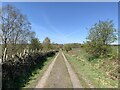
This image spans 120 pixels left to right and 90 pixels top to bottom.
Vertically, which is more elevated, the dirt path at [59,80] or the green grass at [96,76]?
the dirt path at [59,80]

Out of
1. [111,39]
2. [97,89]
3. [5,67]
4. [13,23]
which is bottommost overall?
[97,89]

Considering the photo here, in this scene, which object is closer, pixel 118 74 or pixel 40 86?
pixel 40 86

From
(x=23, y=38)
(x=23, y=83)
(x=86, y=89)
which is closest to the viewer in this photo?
(x=86, y=89)

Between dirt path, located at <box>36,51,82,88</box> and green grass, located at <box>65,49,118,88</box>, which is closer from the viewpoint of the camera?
dirt path, located at <box>36,51,82,88</box>

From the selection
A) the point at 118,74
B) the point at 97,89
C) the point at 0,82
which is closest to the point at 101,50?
the point at 118,74

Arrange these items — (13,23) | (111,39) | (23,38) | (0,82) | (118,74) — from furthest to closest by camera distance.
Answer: (23,38) → (13,23) → (111,39) → (118,74) → (0,82)

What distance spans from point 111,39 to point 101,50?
100 inches

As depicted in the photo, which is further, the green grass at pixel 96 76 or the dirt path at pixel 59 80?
the green grass at pixel 96 76

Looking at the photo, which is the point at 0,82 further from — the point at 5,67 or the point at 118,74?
the point at 118,74

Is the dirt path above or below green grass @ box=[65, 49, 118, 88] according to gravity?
above

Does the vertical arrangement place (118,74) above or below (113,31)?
below

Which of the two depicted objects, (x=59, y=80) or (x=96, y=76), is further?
(x=96, y=76)

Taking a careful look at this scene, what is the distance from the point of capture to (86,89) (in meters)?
12.4

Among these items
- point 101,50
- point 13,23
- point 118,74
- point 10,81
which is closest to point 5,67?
point 10,81
